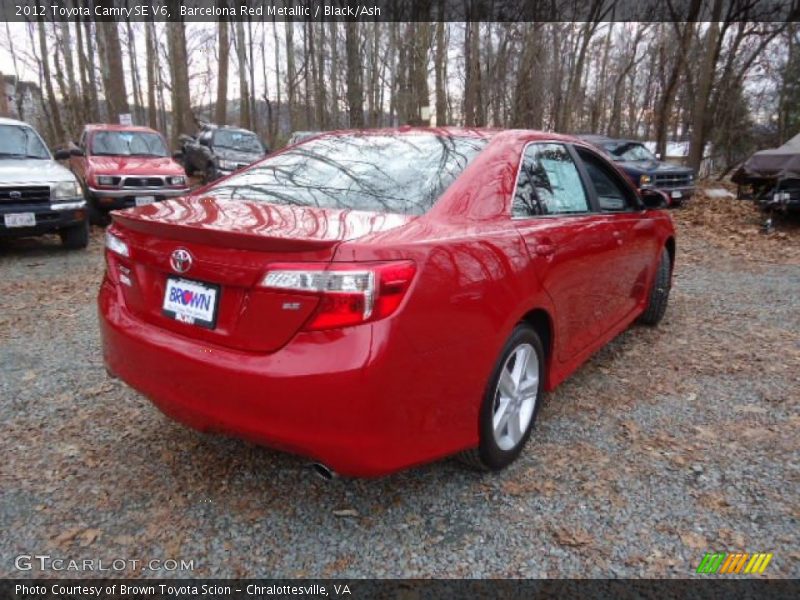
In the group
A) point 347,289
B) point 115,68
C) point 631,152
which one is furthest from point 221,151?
point 347,289

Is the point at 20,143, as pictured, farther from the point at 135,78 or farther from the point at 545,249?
the point at 135,78

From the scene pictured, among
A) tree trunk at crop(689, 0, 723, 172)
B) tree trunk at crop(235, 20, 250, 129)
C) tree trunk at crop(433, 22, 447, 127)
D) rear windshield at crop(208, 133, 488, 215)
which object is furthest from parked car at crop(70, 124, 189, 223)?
tree trunk at crop(235, 20, 250, 129)

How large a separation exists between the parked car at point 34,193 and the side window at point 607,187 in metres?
6.38

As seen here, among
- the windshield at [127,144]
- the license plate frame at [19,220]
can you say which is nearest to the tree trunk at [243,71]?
the windshield at [127,144]

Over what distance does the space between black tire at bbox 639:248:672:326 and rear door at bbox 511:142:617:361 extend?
1.25 m

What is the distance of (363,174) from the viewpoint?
2.64 meters

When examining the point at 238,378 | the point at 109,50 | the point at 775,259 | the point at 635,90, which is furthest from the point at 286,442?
the point at 635,90

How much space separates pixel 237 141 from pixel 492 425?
1456 centimetres

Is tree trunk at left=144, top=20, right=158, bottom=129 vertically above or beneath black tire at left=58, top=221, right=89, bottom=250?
above

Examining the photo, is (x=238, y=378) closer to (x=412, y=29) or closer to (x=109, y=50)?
(x=109, y=50)

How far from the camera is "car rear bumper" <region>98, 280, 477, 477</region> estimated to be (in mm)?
1848

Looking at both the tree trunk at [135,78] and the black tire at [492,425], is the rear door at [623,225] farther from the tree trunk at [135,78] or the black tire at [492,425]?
the tree trunk at [135,78]

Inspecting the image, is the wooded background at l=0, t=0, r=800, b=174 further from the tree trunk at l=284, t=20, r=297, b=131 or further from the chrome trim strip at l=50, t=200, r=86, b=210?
the chrome trim strip at l=50, t=200, r=86, b=210

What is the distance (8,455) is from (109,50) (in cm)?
1571
